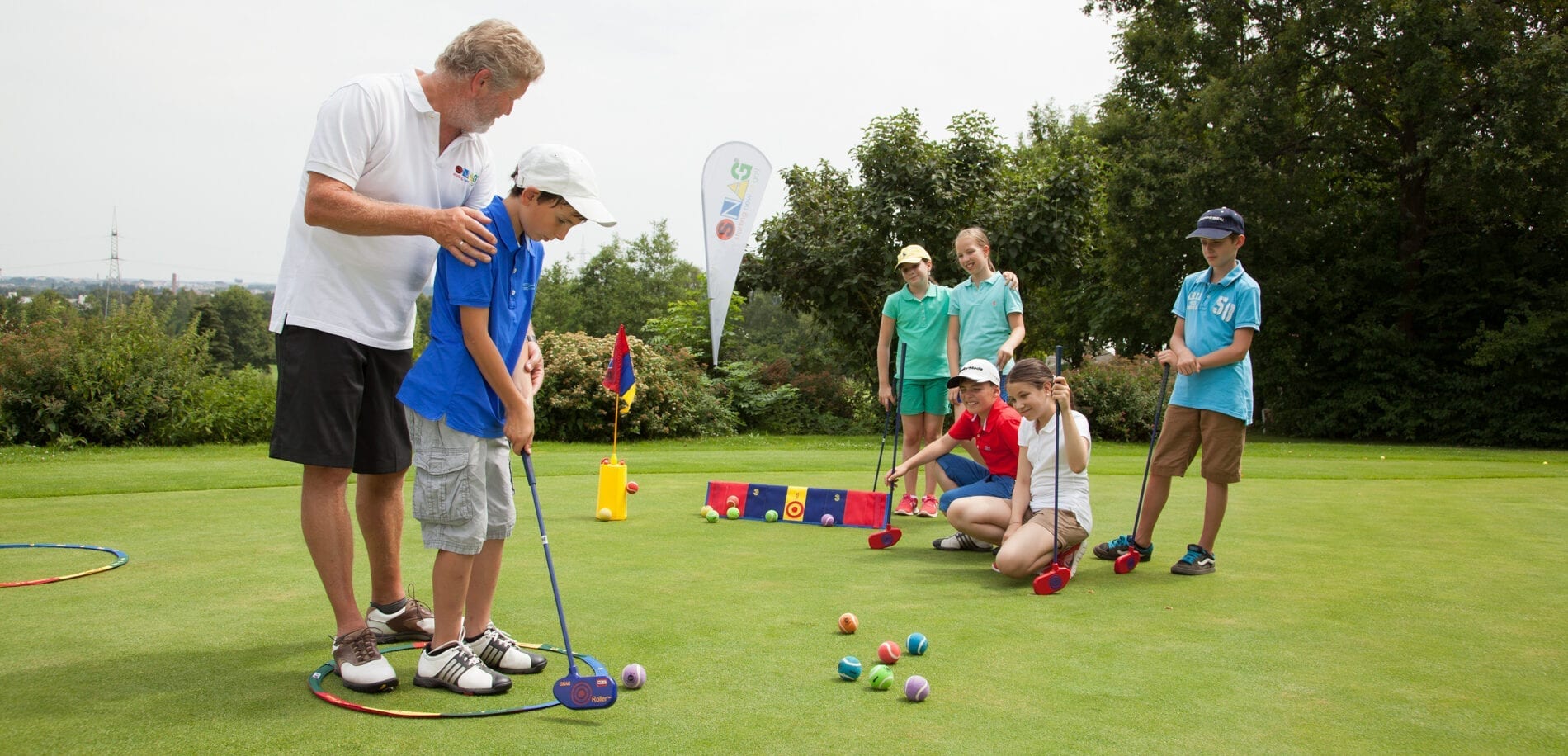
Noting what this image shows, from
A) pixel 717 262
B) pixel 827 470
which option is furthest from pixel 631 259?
pixel 827 470

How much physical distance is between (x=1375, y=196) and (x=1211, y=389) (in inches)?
765

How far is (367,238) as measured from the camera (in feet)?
10.5

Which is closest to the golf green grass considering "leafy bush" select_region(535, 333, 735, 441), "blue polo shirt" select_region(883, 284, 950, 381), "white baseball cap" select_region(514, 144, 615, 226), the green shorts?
the green shorts

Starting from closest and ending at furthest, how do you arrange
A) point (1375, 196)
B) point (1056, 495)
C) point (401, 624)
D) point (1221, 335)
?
point (401, 624) < point (1056, 495) < point (1221, 335) < point (1375, 196)

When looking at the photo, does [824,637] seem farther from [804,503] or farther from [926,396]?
[926,396]

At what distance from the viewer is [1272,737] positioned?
9.00 ft

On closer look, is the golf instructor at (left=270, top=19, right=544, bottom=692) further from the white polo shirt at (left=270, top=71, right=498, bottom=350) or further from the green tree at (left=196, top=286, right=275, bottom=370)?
the green tree at (left=196, top=286, right=275, bottom=370)

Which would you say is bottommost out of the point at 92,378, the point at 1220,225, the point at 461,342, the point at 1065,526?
the point at 1065,526

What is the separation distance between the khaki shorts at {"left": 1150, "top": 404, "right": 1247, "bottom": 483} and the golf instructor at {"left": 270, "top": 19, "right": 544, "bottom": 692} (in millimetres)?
3658

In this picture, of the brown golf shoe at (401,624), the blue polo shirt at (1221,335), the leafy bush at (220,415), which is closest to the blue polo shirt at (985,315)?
the blue polo shirt at (1221,335)

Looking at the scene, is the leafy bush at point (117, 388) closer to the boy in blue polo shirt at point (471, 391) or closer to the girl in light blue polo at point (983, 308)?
the girl in light blue polo at point (983, 308)

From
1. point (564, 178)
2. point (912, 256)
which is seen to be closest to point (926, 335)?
point (912, 256)

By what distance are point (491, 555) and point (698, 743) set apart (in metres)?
1.05

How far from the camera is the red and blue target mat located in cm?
646
